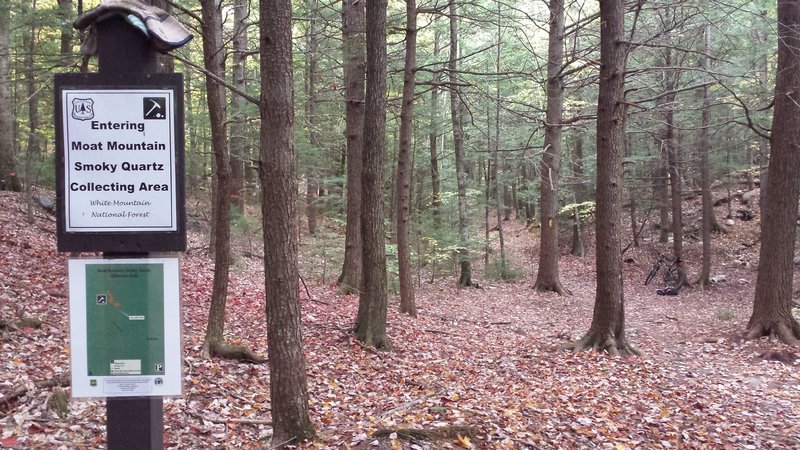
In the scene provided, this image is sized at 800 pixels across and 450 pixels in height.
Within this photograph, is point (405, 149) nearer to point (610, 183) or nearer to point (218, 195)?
point (610, 183)

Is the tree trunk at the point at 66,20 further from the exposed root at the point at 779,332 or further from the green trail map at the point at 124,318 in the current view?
the exposed root at the point at 779,332

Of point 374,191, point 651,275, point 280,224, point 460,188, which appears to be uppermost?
point 460,188

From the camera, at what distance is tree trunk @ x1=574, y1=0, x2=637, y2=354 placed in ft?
27.7

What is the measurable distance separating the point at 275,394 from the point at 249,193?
67.9ft

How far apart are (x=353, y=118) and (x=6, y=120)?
8466mm

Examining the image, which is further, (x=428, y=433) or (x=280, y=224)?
(x=428, y=433)

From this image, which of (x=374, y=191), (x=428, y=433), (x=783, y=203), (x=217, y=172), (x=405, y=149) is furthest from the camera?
(x=405, y=149)

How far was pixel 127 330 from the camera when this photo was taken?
234 centimetres

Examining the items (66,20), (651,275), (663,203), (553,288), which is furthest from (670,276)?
(66,20)

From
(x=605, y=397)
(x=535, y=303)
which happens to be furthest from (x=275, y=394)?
(x=535, y=303)

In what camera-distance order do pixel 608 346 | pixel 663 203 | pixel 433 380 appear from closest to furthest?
pixel 433 380 → pixel 608 346 → pixel 663 203

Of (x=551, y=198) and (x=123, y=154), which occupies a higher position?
(x=551, y=198)

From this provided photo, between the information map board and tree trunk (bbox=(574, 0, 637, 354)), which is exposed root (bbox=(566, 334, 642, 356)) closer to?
tree trunk (bbox=(574, 0, 637, 354))

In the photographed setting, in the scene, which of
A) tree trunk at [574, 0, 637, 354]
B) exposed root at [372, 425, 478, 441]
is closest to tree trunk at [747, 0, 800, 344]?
tree trunk at [574, 0, 637, 354]
